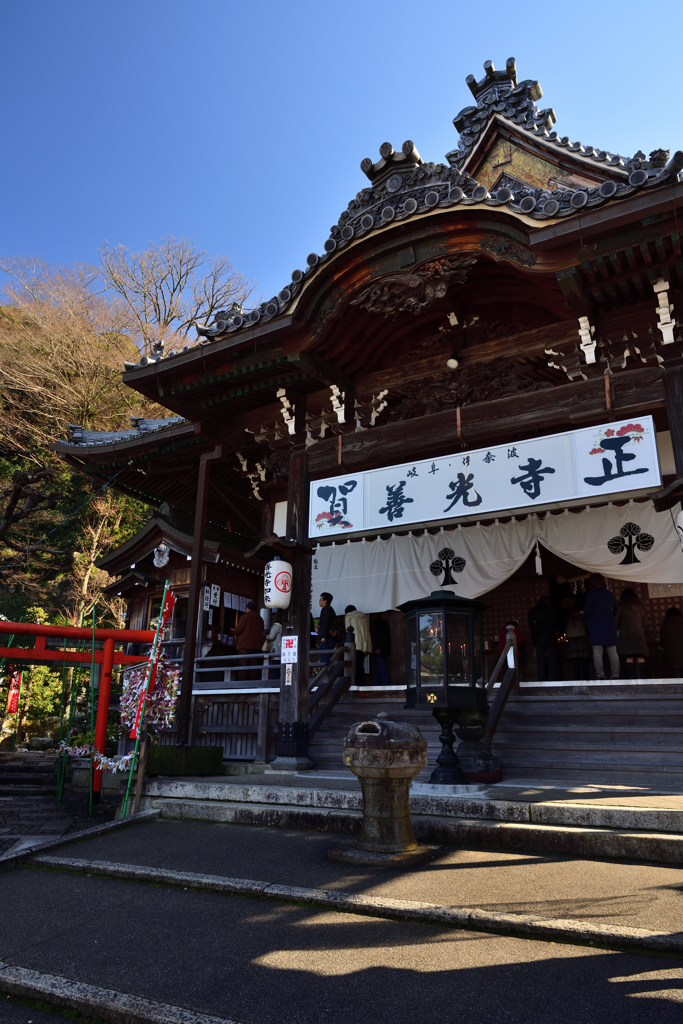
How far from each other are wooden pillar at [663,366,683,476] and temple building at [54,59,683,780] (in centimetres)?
2

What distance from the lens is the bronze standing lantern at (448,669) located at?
247 inches

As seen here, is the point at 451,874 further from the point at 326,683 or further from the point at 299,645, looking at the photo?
the point at 326,683

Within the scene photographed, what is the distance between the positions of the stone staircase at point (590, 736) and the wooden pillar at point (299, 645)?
429 mm

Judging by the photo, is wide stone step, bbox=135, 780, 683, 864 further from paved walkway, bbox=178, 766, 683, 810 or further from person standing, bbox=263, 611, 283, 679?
person standing, bbox=263, 611, 283, 679

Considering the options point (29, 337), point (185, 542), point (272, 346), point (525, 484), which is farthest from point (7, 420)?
point (525, 484)

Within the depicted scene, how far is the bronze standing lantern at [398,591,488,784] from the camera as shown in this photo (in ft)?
20.5

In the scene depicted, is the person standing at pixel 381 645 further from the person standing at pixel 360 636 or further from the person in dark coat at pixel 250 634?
the person in dark coat at pixel 250 634

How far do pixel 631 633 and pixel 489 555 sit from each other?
8.38ft

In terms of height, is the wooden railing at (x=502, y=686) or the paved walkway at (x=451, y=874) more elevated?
the wooden railing at (x=502, y=686)

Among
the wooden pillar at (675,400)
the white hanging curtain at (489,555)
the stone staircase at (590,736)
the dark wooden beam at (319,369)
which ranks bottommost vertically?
the stone staircase at (590,736)

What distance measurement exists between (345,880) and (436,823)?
3.65 ft

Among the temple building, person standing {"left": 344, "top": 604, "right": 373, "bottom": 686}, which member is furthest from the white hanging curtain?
person standing {"left": 344, "top": 604, "right": 373, "bottom": 686}

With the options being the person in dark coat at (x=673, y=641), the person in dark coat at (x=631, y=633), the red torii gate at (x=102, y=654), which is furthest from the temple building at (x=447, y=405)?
the red torii gate at (x=102, y=654)

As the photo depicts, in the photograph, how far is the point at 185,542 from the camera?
14367 millimetres
